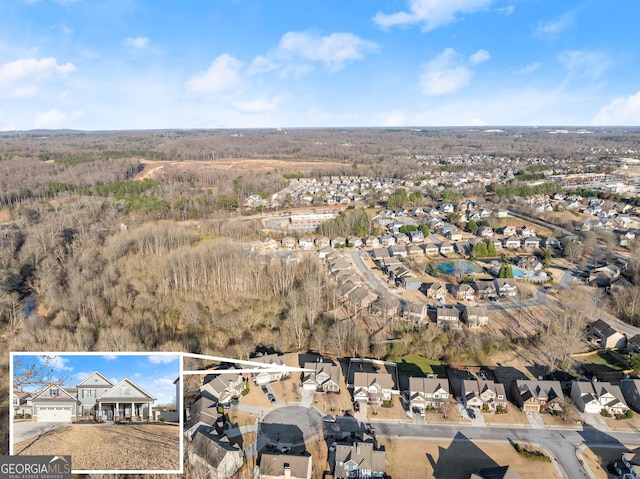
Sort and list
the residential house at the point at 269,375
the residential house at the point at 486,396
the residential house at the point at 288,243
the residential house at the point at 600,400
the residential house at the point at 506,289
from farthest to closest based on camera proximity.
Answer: the residential house at the point at 288,243 → the residential house at the point at 506,289 → the residential house at the point at 269,375 → the residential house at the point at 486,396 → the residential house at the point at 600,400

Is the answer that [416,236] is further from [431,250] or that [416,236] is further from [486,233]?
[486,233]

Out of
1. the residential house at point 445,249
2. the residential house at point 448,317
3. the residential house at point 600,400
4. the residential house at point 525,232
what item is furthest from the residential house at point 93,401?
the residential house at point 525,232

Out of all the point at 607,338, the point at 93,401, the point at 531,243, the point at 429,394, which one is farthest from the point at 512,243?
the point at 93,401

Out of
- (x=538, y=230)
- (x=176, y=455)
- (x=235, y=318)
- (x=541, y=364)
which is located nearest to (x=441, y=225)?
(x=538, y=230)

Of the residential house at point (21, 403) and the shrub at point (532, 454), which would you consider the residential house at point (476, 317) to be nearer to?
the shrub at point (532, 454)

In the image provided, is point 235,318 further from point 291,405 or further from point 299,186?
point 299,186

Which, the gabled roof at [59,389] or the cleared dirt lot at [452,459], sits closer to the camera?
the gabled roof at [59,389]
